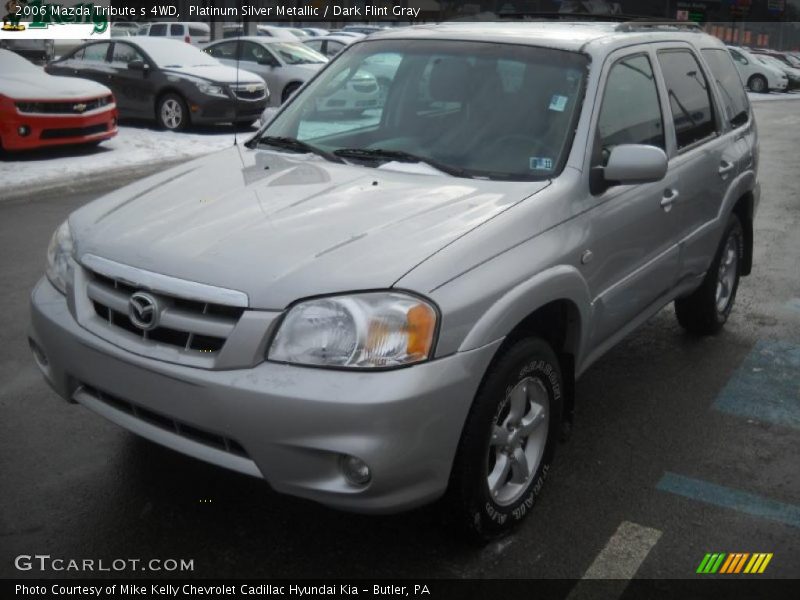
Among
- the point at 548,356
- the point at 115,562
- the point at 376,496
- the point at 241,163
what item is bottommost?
the point at 115,562

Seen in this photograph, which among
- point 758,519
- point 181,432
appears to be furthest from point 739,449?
point 181,432

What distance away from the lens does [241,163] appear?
13.8 feet

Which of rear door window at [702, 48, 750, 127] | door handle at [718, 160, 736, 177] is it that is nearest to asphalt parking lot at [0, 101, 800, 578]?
door handle at [718, 160, 736, 177]

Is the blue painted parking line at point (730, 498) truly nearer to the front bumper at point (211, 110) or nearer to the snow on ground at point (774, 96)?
the front bumper at point (211, 110)

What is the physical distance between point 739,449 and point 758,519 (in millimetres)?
676

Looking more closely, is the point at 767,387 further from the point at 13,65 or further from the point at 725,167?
the point at 13,65

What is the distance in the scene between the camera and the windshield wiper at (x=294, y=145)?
4.16m

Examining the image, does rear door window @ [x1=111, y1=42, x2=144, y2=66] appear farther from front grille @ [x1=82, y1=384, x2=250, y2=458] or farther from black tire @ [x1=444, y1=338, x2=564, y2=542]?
black tire @ [x1=444, y1=338, x2=564, y2=542]

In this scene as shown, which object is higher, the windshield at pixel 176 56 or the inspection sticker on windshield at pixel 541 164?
the windshield at pixel 176 56

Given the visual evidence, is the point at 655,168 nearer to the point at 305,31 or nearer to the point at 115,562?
the point at 115,562

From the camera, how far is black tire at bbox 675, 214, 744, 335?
216 inches

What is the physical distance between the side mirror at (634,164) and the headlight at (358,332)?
1252 mm

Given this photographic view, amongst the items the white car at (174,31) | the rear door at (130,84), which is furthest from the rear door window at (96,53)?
the white car at (174,31)

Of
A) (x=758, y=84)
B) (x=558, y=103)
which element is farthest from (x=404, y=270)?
(x=758, y=84)
